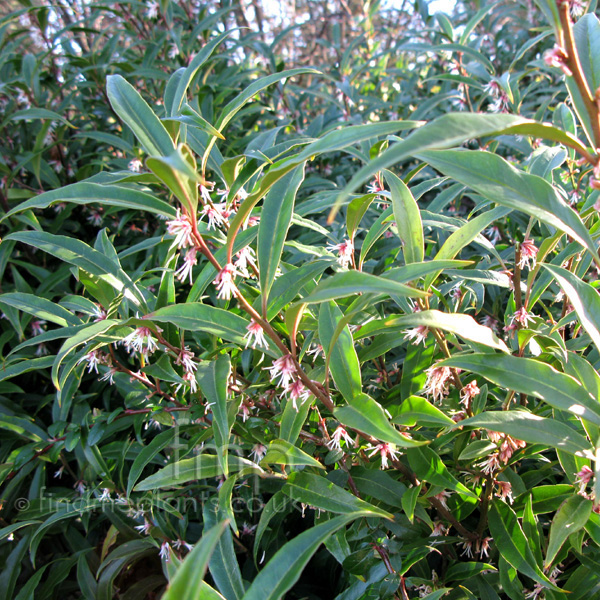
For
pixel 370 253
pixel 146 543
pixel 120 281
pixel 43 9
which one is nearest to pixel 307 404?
pixel 120 281

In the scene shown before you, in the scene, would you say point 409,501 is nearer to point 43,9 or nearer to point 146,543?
point 146,543

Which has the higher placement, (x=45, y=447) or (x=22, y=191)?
(x=22, y=191)

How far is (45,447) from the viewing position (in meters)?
1.46

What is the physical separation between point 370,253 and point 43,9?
1.68m

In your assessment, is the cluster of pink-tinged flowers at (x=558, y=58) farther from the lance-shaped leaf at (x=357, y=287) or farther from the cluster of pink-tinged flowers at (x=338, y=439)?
the cluster of pink-tinged flowers at (x=338, y=439)

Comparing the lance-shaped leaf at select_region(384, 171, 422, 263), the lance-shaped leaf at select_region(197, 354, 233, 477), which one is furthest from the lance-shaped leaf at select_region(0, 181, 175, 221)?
the lance-shaped leaf at select_region(384, 171, 422, 263)

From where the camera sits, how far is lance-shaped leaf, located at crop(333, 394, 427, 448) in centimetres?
75

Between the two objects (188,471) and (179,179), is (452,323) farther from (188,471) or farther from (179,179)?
(188,471)

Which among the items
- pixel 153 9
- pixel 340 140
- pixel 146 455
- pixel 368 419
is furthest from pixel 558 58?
pixel 153 9

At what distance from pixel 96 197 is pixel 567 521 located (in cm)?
85

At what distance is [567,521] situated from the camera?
82cm

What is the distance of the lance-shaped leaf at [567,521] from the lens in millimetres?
795

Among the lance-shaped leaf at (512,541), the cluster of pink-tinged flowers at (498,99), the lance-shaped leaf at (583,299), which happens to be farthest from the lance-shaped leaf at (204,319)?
the cluster of pink-tinged flowers at (498,99)

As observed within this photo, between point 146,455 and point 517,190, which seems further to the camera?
point 146,455
